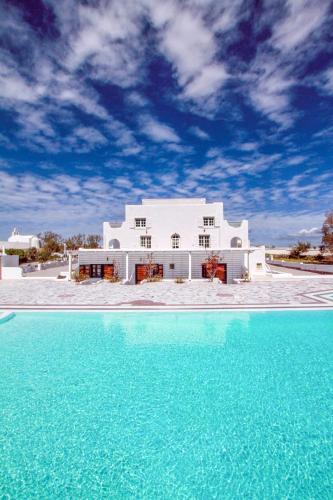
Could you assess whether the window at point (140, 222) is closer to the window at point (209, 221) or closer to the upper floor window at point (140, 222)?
the upper floor window at point (140, 222)

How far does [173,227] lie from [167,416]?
2571 cm

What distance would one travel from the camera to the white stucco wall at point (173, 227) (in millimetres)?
30562

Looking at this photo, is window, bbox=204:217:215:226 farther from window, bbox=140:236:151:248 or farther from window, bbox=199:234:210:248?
window, bbox=140:236:151:248

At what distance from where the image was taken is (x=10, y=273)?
29.5 metres

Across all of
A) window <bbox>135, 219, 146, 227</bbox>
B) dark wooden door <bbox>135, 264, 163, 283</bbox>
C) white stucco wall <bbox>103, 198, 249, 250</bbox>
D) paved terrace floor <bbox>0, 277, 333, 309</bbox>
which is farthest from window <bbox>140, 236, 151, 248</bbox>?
paved terrace floor <bbox>0, 277, 333, 309</bbox>

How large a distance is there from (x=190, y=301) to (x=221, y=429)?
10968 mm

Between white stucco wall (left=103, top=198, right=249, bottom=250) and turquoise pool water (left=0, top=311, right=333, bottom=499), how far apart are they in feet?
66.3

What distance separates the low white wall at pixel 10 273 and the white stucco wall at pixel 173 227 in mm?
9968

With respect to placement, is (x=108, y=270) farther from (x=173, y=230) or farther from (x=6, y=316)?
(x=6, y=316)

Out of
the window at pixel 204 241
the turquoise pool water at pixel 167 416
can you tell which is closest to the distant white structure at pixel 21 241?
the window at pixel 204 241

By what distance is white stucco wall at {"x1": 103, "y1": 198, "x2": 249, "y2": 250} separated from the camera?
30562 millimetres

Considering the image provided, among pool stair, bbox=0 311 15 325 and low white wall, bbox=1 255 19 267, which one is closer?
pool stair, bbox=0 311 15 325

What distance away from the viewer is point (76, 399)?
251 inches

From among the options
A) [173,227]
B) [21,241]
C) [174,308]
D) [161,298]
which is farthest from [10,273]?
[21,241]
